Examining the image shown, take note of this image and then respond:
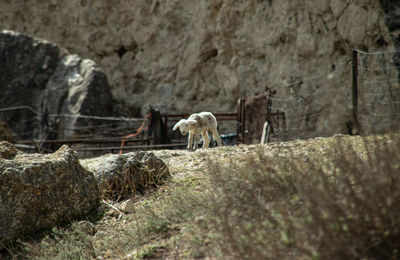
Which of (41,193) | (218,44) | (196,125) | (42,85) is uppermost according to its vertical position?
(218,44)

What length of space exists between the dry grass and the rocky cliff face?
5.60m

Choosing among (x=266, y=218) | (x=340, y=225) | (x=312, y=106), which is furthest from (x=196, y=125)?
(x=312, y=106)

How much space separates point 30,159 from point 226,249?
2635 millimetres

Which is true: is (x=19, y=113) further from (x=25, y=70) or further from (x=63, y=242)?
(x=63, y=242)

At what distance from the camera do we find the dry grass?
1759mm

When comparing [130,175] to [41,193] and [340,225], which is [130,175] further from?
[340,225]

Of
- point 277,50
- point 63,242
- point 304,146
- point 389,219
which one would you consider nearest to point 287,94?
point 277,50

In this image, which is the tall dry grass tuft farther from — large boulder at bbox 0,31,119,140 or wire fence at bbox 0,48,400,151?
large boulder at bbox 0,31,119,140

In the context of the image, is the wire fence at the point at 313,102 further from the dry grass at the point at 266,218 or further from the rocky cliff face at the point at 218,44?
the dry grass at the point at 266,218

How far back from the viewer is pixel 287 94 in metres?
11.6

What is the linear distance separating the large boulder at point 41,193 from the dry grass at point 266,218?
173 mm

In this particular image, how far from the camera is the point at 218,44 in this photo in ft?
44.5

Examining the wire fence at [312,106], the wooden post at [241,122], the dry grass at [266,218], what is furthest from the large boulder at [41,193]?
the wooden post at [241,122]

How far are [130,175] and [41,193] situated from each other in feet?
3.29
